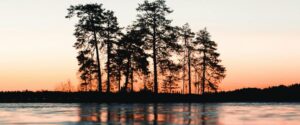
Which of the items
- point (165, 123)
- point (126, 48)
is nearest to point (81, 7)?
point (126, 48)

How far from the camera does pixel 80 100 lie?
62062mm

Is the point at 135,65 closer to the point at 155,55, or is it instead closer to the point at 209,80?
the point at 155,55

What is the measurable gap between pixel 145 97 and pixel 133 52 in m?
12.5

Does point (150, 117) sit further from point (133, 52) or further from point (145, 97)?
point (133, 52)

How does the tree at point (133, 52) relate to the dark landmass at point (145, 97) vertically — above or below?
above

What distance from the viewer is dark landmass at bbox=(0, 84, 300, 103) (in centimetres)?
6175

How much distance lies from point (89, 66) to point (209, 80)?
27.4 metres

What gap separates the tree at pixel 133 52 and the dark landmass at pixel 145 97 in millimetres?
7874

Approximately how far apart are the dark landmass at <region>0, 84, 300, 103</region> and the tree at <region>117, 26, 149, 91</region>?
787 centimetres

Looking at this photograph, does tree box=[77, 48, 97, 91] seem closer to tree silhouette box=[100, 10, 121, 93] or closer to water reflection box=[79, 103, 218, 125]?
tree silhouette box=[100, 10, 121, 93]

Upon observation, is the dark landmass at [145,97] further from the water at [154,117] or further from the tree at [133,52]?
the water at [154,117]

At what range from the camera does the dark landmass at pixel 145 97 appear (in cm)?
6175

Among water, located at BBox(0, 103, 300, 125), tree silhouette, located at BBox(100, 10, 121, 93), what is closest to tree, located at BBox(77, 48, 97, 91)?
tree silhouette, located at BBox(100, 10, 121, 93)

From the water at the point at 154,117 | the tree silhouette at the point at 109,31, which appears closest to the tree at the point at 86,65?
the tree silhouette at the point at 109,31
